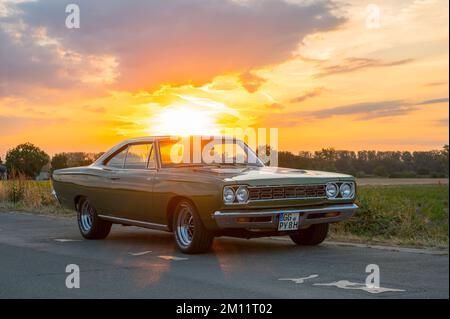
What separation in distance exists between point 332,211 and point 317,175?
21.5 inches

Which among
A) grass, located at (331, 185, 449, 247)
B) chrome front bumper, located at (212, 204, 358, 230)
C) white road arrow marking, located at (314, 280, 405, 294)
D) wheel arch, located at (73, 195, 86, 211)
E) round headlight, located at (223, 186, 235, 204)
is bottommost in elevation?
white road arrow marking, located at (314, 280, 405, 294)

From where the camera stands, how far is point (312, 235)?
1113 centimetres

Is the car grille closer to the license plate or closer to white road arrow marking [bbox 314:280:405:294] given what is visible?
the license plate

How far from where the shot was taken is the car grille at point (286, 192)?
990cm

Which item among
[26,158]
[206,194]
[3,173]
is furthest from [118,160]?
[26,158]

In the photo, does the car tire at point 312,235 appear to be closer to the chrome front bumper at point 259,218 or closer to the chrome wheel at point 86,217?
the chrome front bumper at point 259,218

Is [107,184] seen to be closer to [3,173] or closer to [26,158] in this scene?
[3,173]

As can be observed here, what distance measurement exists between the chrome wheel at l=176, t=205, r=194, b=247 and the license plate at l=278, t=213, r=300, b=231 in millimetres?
1245

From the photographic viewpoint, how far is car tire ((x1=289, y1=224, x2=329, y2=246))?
1105 cm

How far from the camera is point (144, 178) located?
11.2 metres

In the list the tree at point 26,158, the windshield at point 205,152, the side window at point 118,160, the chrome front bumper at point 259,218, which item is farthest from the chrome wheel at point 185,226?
the tree at point 26,158

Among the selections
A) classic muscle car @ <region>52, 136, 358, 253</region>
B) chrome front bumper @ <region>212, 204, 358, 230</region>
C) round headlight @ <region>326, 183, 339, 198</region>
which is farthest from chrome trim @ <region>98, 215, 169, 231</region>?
round headlight @ <region>326, 183, 339, 198</region>
